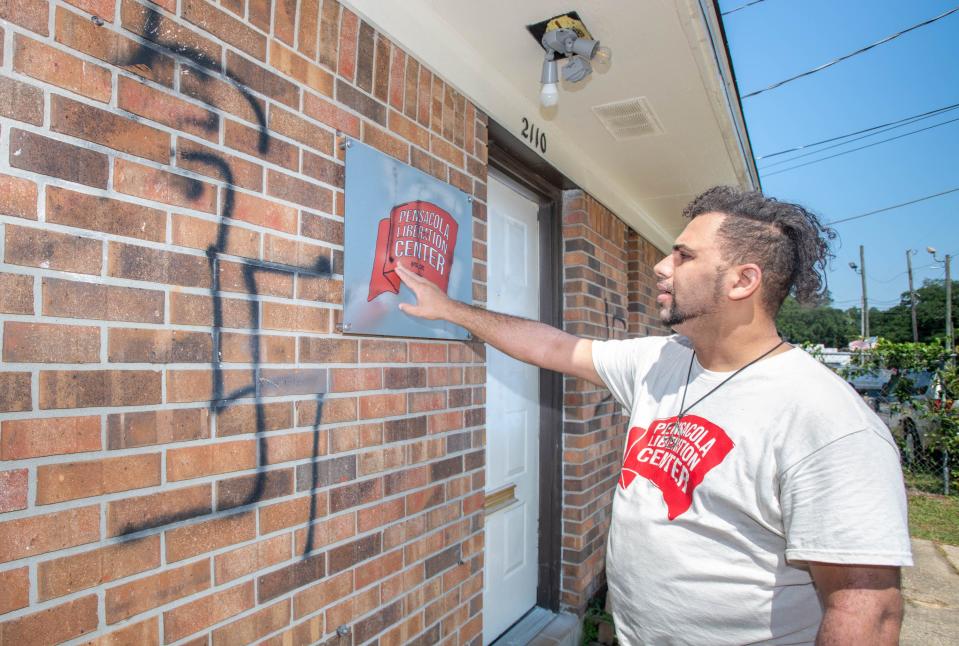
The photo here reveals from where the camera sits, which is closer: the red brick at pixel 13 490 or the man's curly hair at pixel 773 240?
the red brick at pixel 13 490

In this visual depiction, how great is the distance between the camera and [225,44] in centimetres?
149

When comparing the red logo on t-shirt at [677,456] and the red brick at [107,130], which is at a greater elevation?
the red brick at [107,130]

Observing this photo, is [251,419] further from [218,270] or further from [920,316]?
[920,316]

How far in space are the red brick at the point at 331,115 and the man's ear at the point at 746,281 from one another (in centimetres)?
130

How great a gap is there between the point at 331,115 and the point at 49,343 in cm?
105

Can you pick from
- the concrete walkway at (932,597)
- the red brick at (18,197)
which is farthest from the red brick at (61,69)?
the concrete walkway at (932,597)

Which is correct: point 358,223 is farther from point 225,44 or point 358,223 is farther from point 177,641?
point 177,641

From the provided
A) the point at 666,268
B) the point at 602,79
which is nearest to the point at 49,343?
the point at 666,268

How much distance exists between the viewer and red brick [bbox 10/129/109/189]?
1.11m

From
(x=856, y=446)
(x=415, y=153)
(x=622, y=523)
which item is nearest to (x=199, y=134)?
(x=415, y=153)

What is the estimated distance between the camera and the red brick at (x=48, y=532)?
3.52 feet

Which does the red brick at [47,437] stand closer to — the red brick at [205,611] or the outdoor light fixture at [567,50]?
the red brick at [205,611]

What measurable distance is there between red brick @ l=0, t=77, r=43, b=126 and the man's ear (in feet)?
5.63

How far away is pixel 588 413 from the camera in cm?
378
